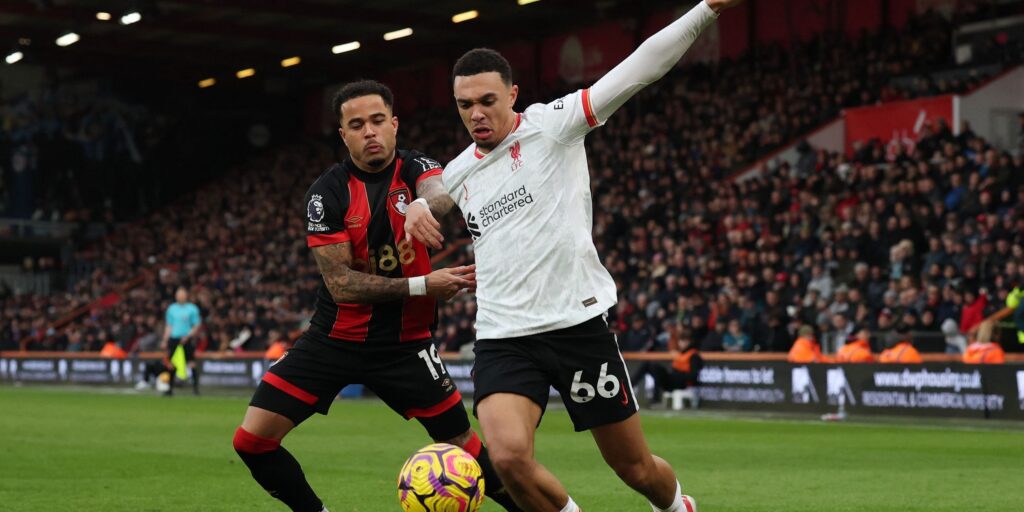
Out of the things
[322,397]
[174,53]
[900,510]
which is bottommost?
[900,510]

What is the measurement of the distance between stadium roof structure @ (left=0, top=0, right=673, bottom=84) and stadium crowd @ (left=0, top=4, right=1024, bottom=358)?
3.48 meters

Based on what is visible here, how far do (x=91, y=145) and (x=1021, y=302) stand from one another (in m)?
40.1

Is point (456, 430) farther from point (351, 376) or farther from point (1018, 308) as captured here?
point (1018, 308)

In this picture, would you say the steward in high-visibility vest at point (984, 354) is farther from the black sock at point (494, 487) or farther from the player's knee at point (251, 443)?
the player's knee at point (251, 443)

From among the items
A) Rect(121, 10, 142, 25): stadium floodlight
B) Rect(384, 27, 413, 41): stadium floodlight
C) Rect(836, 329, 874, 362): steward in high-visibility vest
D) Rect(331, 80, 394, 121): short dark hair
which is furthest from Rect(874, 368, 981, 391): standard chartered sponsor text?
Rect(384, 27, 413, 41): stadium floodlight

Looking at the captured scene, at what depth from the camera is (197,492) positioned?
10.9m

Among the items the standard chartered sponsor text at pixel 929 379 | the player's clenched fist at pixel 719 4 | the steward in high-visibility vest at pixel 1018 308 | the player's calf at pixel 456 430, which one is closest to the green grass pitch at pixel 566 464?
the standard chartered sponsor text at pixel 929 379

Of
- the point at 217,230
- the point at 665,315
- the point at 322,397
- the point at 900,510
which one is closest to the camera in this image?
the point at 322,397

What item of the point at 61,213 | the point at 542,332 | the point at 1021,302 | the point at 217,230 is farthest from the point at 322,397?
the point at 61,213

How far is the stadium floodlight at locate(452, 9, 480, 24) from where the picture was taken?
4206cm

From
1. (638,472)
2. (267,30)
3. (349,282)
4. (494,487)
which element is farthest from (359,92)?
(267,30)

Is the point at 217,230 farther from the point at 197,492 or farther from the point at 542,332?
the point at 542,332

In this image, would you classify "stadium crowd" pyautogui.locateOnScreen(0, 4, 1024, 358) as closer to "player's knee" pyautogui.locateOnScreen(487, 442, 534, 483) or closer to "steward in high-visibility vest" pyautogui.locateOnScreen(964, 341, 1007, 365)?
"steward in high-visibility vest" pyautogui.locateOnScreen(964, 341, 1007, 365)

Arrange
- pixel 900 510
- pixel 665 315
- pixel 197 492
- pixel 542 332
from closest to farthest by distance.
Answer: pixel 542 332 → pixel 900 510 → pixel 197 492 → pixel 665 315
